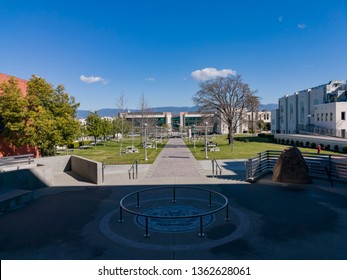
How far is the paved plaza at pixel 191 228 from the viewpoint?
612 cm

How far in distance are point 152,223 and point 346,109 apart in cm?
4596

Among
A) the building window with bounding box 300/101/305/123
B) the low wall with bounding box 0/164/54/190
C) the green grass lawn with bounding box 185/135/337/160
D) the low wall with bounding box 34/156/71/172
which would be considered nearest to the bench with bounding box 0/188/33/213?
the low wall with bounding box 0/164/54/190

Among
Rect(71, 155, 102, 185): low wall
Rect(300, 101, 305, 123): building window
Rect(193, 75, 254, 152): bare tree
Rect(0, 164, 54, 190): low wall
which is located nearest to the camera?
Rect(0, 164, 54, 190): low wall

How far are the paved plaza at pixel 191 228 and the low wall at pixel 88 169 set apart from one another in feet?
5.72

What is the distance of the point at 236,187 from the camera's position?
1284cm

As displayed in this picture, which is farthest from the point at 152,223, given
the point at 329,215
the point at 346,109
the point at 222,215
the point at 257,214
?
the point at 346,109

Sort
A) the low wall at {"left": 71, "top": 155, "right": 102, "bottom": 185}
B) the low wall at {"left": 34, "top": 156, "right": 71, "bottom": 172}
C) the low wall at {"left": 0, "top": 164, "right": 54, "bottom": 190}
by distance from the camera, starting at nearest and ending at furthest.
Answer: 1. the low wall at {"left": 0, "top": 164, "right": 54, "bottom": 190}
2. the low wall at {"left": 71, "top": 155, "right": 102, "bottom": 185}
3. the low wall at {"left": 34, "top": 156, "right": 71, "bottom": 172}

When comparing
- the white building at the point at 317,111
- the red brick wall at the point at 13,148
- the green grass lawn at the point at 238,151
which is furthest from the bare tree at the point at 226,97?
the red brick wall at the point at 13,148

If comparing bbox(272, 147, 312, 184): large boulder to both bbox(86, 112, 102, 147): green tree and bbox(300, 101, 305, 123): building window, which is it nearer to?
bbox(86, 112, 102, 147): green tree

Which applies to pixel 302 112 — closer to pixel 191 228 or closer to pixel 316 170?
pixel 316 170

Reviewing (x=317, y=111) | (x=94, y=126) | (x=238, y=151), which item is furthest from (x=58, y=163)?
(x=317, y=111)

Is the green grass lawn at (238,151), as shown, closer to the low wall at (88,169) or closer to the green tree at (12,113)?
the low wall at (88,169)

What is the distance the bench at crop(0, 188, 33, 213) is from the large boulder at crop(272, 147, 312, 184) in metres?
11.7

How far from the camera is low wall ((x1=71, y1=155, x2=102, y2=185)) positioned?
1439 cm
